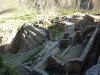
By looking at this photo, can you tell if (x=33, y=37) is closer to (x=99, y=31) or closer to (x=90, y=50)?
(x=99, y=31)

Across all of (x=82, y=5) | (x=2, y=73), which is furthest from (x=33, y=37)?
(x=82, y=5)

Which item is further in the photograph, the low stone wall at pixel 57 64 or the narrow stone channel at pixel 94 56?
the narrow stone channel at pixel 94 56

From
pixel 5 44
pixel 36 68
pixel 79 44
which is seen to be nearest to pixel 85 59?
pixel 36 68

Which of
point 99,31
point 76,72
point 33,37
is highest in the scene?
point 99,31

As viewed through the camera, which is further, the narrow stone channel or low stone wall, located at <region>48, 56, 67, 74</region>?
the narrow stone channel

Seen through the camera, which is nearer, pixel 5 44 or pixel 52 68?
pixel 52 68

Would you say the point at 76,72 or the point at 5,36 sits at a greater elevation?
the point at 76,72

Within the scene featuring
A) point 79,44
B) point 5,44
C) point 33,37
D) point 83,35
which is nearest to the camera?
point 79,44

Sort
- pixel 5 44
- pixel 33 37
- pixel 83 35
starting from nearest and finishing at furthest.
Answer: pixel 83 35
pixel 33 37
pixel 5 44

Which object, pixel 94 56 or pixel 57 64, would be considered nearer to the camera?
pixel 57 64

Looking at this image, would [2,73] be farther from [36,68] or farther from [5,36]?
[5,36]
